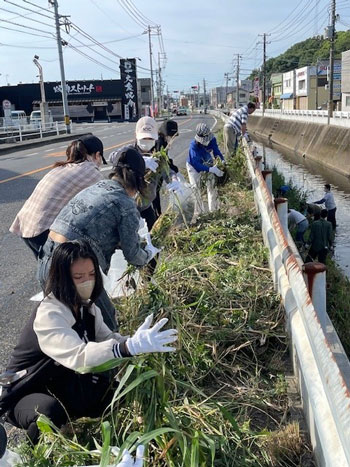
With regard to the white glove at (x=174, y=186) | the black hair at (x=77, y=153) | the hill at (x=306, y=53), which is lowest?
the white glove at (x=174, y=186)

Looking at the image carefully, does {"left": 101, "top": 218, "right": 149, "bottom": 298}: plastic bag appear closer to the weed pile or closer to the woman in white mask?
the weed pile

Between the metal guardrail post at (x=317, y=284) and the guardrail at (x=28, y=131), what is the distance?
25.7m

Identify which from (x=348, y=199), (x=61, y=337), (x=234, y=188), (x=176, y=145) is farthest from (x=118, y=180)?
(x=176, y=145)

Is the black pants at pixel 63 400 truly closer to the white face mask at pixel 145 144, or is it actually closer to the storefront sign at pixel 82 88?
the white face mask at pixel 145 144

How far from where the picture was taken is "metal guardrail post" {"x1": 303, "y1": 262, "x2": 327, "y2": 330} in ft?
8.54

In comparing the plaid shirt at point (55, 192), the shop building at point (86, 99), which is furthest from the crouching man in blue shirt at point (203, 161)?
the shop building at point (86, 99)

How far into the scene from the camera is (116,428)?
2270 millimetres

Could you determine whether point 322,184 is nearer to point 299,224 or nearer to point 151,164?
point 299,224

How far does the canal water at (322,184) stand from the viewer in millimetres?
12648

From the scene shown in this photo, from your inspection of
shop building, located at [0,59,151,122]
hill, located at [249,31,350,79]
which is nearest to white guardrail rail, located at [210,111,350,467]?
shop building, located at [0,59,151,122]

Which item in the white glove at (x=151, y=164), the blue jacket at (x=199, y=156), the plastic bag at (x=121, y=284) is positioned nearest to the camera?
the plastic bag at (x=121, y=284)

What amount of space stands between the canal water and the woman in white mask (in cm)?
882

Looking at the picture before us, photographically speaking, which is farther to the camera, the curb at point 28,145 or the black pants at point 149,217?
the curb at point 28,145

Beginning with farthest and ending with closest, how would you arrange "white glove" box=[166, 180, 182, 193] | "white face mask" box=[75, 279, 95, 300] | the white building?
the white building < "white glove" box=[166, 180, 182, 193] < "white face mask" box=[75, 279, 95, 300]
